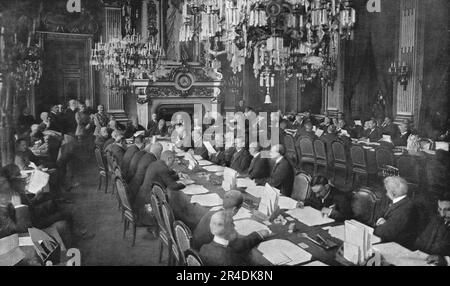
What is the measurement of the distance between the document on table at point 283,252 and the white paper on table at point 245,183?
1.38 m

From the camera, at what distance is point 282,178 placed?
5.78 m

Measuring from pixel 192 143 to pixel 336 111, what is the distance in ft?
7.31

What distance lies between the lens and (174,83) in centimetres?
558

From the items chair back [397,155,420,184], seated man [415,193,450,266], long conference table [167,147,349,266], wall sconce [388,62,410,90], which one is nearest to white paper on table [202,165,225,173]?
long conference table [167,147,349,266]

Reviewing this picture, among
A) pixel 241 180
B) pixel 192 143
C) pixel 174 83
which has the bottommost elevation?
pixel 241 180

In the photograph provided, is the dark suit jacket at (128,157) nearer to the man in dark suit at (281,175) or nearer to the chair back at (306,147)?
the man in dark suit at (281,175)

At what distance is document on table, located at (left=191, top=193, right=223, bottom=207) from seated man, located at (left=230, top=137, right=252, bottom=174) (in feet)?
2.14

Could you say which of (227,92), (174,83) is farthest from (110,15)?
(227,92)

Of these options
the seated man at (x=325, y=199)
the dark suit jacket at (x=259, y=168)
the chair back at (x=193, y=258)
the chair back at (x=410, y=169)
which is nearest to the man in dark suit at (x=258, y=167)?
the dark suit jacket at (x=259, y=168)

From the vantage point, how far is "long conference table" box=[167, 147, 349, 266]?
4.07m

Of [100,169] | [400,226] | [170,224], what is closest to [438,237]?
[400,226]

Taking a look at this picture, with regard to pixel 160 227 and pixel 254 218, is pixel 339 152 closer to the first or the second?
pixel 254 218

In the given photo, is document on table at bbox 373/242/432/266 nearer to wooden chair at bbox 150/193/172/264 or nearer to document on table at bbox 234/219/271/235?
document on table at bbox 234/219/271/235
